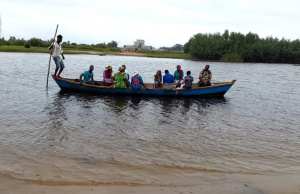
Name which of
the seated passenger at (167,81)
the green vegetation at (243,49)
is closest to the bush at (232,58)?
the green vegetation at (243,49)

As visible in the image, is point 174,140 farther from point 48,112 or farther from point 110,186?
point 48,112

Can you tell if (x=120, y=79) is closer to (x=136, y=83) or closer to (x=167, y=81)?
(x=136, y=83)

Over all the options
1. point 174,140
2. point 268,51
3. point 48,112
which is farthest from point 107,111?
point 268,51

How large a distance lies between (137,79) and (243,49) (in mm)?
72702

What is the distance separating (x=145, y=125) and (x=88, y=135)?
8.59 ft

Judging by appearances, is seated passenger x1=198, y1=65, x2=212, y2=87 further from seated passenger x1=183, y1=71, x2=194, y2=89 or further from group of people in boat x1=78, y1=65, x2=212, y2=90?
seated passenger x1=183, y1=71, x2=194, y2=89

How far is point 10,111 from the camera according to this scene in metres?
13.3

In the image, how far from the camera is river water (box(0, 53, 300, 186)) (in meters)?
7.47

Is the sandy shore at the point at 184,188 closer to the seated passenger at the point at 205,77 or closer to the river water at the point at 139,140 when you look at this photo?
the river water at the point at 139,140

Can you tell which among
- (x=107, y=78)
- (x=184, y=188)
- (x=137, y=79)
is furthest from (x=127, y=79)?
(x=184, y=188)

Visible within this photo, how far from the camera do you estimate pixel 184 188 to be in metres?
6.62

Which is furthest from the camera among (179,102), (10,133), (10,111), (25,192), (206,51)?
(206,51)

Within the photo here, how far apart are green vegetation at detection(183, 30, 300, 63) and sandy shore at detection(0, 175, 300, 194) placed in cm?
7881

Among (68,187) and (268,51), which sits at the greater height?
(268,51)
